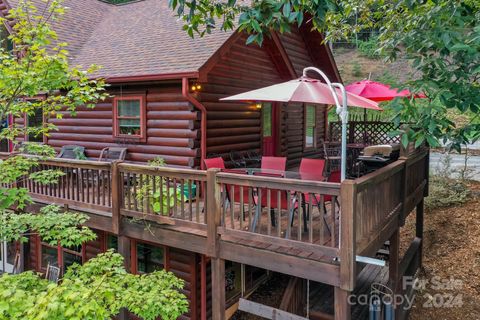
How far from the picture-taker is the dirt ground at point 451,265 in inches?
308

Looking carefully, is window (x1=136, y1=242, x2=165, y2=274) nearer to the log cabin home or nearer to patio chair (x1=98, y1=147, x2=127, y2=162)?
the log cabin home

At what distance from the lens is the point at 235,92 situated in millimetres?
9055

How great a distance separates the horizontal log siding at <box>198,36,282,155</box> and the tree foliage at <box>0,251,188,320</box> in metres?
4.09

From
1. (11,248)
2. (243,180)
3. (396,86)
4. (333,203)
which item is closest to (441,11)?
(396,86)

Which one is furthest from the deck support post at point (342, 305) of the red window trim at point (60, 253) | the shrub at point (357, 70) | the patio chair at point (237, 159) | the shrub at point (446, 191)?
the shrub at point (357, 70)

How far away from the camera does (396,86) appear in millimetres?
4273

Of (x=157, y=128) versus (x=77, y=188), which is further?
(x=157, y=128)

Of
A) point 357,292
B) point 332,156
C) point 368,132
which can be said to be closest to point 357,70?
point 368,132

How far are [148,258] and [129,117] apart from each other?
10.4 ft

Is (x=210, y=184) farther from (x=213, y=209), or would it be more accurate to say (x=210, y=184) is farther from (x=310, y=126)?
(x=310, y=126)

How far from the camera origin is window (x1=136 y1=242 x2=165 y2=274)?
789cm

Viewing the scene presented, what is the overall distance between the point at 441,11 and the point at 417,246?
593 cm

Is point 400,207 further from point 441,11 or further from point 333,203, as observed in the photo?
point 441,11

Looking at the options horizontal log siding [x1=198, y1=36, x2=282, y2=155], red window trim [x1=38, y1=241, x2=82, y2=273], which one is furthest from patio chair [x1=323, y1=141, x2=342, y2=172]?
red window trim [x1=38, y1=241, x2=82, y2=273]
